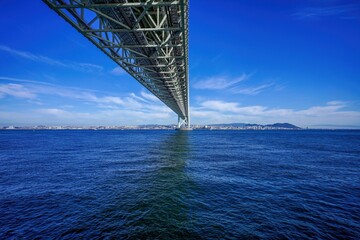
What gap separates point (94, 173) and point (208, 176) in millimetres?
9096

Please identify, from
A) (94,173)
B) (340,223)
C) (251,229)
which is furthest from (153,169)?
(340,223)

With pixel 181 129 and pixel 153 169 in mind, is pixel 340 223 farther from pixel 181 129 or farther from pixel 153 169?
pixel 181 129

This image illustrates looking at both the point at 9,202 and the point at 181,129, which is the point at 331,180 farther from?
the point at 181,129

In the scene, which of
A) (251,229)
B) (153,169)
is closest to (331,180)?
(251,229)

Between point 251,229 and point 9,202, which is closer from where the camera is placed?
point 251,229

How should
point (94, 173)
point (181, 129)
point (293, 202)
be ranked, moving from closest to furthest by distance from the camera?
point (293, 202) → point (94, 173) → point (181, 129)

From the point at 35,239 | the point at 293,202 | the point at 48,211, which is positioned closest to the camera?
the point at 35,239

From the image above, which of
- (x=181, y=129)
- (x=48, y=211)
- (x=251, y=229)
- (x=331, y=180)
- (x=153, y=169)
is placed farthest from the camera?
(x=181, y=129)

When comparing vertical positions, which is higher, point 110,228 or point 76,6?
point 76,6

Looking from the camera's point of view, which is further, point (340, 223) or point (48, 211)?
point (48, 211)

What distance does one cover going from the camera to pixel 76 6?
9578 millimetres

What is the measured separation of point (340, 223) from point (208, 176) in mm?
7727

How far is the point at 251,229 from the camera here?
22.4 feet

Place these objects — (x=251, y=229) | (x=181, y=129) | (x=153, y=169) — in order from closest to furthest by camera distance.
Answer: (x=251, y=229) → (x=153, y=169) → (x=181, y=129)
